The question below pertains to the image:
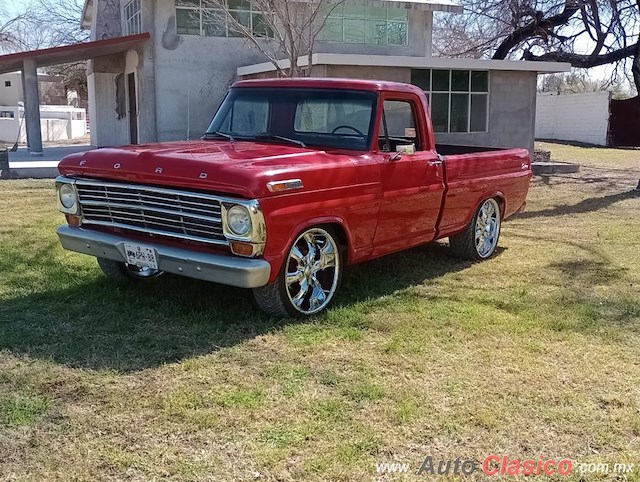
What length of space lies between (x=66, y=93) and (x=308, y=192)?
57180 mm

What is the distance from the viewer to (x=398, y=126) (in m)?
6.39

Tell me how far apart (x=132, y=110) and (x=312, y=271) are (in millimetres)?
18993

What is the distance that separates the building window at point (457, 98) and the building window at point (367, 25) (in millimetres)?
2897

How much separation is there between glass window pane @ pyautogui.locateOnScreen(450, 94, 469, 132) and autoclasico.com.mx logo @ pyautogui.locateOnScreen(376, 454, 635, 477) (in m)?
16.4

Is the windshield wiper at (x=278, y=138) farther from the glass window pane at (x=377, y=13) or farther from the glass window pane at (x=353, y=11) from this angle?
the glass window pane at (x=377, y=13)

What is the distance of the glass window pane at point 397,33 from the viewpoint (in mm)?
20766

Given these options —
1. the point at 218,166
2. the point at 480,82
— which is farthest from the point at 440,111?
the point at 218,166

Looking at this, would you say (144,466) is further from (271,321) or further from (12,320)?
(12,320)

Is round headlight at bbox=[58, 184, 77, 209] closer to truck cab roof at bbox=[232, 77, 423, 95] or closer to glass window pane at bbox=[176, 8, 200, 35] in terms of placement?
truck cab roof at bbox=[232, 77, 423, 95]

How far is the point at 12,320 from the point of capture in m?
5.31

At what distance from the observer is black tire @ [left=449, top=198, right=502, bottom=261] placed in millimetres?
7395

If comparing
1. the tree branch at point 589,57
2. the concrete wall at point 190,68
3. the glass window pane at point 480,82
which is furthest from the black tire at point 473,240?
the tree branch at point 589,57

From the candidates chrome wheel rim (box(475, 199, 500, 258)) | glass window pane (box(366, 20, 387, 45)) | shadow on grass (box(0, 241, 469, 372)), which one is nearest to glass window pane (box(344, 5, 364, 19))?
glass window pane (box(366, 20, 387, 45))

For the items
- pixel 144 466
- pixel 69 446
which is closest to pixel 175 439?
pixel 144 466
